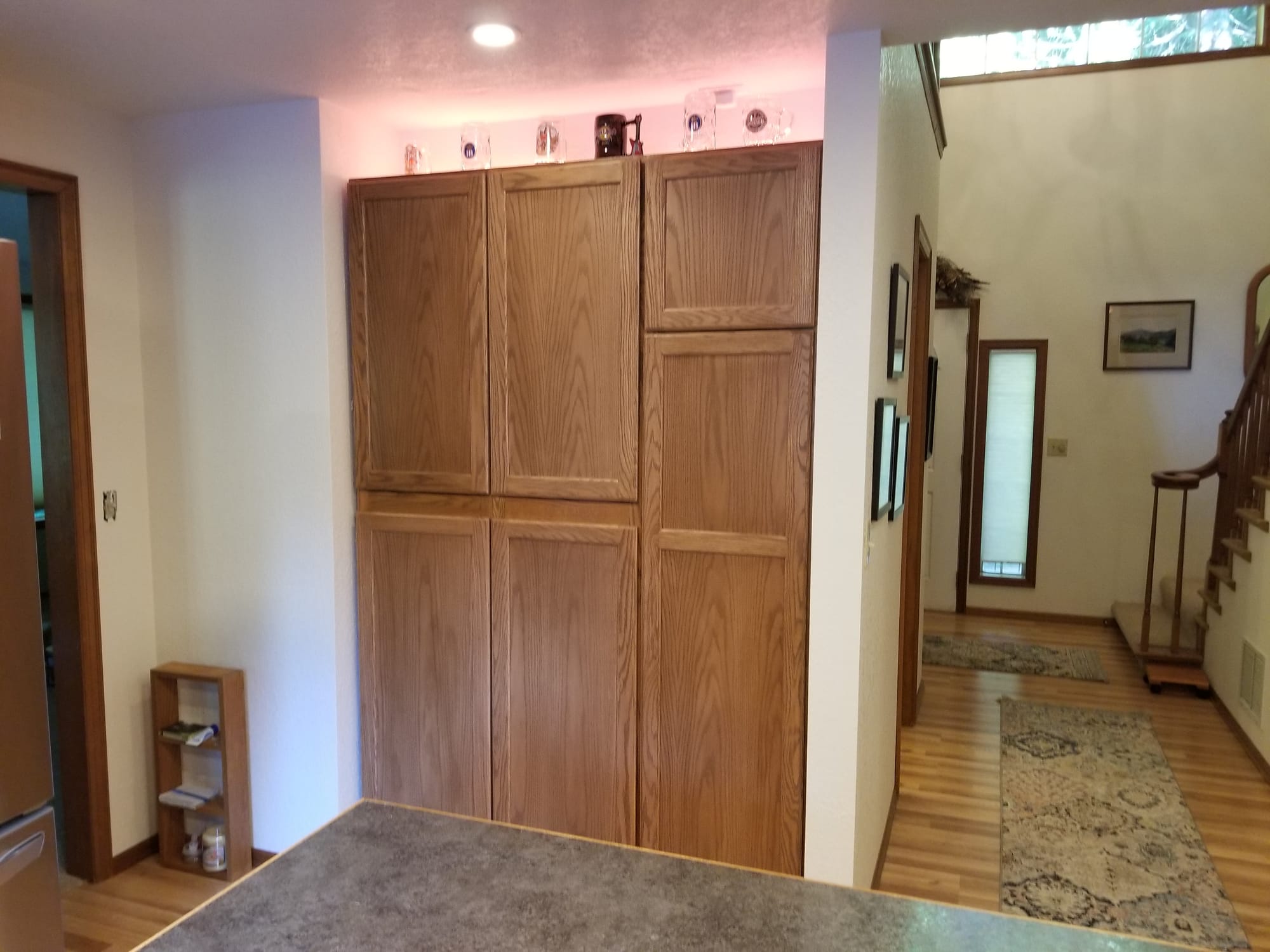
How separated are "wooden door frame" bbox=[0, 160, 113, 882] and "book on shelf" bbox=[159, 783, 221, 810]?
171 mm

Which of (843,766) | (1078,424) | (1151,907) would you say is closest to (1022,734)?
(1151,907)

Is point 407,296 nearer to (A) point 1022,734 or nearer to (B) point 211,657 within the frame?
(B) point 211,657

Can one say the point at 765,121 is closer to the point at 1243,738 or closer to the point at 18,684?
the point at 18,684

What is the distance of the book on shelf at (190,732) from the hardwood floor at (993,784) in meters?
2.21

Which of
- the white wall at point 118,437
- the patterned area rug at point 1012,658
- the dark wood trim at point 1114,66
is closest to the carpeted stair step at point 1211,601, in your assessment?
the patterned area rug at point 1012,658

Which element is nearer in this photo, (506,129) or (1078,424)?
(506,129)

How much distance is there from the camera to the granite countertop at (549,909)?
978 millimetres

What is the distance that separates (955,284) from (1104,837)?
12.2 feet

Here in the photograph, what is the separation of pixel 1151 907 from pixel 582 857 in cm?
233

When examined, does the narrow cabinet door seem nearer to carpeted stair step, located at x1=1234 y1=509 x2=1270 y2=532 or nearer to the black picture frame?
the black picture frame

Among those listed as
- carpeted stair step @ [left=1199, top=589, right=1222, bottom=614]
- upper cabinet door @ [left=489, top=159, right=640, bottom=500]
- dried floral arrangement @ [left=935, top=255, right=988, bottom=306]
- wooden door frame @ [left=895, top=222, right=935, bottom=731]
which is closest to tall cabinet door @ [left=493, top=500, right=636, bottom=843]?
upper cabinet door @ [left=489, top=159, right=640, bottom=500]

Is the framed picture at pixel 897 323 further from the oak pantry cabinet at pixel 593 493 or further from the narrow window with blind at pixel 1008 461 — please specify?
the narrow window with blind at pixel 1008 461

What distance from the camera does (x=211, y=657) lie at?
2822 millimetres

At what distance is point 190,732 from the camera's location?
9.02 feet
